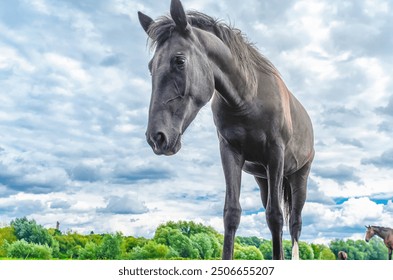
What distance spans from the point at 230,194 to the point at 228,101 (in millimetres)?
604

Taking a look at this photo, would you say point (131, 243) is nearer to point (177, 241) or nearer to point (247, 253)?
point (177, 241)

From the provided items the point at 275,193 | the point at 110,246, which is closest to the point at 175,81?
the point at 275,193

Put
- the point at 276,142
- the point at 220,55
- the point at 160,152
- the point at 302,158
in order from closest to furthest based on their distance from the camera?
1. the point at 160,152
2. the point at 220,55
3. the point at 276,142
4. the point at 302,158

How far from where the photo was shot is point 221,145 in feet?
11.1

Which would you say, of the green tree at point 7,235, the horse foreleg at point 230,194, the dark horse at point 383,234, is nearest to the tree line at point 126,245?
the green tree at point 7,235

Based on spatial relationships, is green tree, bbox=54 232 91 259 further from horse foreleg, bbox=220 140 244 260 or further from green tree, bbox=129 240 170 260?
horse foreleg, bbox=220 140 244 260

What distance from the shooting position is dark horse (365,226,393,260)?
7.68 m

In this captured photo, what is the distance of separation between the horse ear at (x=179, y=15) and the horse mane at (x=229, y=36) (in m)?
0.06

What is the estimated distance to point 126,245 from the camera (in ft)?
16.8

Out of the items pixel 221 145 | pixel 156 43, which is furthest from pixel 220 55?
pixel 221 145

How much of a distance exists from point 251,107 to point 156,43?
774 mm

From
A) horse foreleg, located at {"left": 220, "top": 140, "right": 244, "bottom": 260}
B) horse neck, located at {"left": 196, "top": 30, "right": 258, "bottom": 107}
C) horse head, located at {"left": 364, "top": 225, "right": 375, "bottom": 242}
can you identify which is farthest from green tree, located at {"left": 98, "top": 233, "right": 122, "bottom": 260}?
horse head, located at {"left": 364, "top": 225, "right": 375, "bottom": 242}
